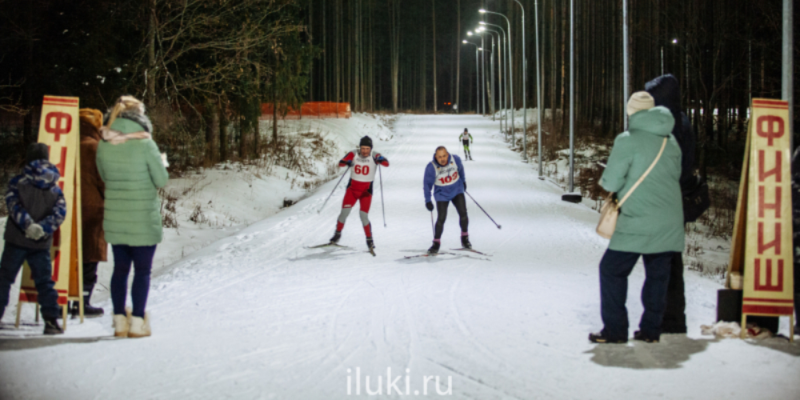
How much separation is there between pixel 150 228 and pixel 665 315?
464 cm

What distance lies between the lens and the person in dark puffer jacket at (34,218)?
17.4ft

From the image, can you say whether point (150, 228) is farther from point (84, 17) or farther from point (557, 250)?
point (84, 17)

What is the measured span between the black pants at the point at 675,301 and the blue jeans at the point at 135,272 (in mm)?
4572

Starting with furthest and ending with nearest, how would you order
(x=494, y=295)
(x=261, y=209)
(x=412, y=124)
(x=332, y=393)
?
(x=412, y=124)
(x=261, y=209)
(x=494, y=295)
(x=332, y=393)

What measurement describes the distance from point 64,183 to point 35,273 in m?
0.85

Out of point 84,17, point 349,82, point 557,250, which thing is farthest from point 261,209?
point 349,82

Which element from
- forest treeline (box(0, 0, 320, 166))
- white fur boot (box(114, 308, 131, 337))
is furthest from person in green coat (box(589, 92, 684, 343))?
forest treeline (box(0, 0, 320, 166))

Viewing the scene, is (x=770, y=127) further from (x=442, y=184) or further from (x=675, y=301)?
(x=442, y=184)

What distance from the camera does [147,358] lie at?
198 inches

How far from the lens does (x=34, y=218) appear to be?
533 cm

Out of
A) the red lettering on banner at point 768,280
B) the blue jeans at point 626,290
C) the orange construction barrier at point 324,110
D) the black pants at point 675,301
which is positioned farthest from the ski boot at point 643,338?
the orange construction barrier at point 324,110

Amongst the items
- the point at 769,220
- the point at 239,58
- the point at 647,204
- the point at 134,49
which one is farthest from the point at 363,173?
the point at 134,49

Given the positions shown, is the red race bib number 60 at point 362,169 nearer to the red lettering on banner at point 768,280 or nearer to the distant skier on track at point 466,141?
the red lettering on banner at point 768,280

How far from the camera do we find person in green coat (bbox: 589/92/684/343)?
16.5 feet
